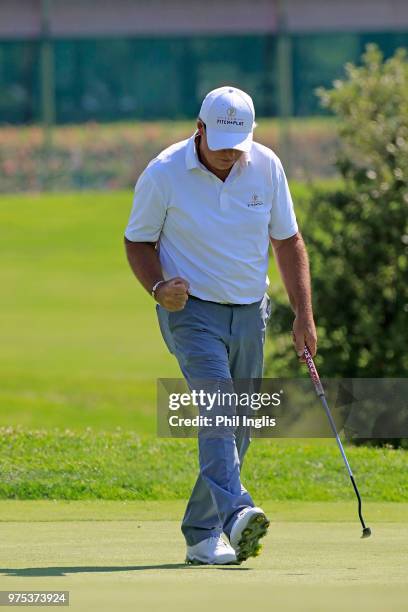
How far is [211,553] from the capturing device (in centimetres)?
644

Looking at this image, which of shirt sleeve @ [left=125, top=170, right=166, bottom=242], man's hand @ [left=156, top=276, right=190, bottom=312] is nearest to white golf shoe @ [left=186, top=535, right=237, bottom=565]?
man's hand @ [left=156, top=276, right=190, bottom=312]

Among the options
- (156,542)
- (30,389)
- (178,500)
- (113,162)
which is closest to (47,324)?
(30,389)

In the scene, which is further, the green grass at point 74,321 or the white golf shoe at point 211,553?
the green grass at point 74,321

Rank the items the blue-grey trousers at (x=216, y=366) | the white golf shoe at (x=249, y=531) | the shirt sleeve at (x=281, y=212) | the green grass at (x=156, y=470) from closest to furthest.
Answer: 1. the white golf shoe at (x=249, y=531)
2. the blue-grey trousers at (x=216, y=366)
3. the shirt sleeve at (x=281, y=212)
4. the green grass at (x=156, y=470)

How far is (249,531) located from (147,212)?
1.41 metres

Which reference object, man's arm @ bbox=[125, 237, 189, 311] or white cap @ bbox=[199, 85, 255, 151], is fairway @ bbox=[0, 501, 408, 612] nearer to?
man's arm @ bbox=[125, 237, 189, 311]

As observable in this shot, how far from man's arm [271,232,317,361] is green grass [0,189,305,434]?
11.5m

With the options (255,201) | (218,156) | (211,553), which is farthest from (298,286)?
(211,553)

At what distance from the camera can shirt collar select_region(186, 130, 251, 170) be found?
21.3 feet

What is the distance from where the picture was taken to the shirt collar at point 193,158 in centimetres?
648

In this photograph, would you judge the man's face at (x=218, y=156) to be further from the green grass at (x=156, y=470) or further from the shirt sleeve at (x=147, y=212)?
the green grass at (x=156, y=470)

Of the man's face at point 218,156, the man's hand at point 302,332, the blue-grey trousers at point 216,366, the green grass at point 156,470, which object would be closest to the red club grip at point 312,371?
the man's hand at point 302,332

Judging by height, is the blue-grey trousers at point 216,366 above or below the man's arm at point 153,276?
below

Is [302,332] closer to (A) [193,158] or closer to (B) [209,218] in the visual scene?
(B) [209,218]
